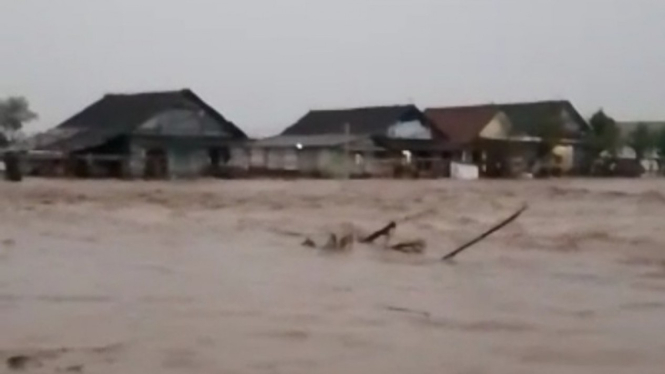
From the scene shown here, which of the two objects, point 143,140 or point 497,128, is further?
point 497,128

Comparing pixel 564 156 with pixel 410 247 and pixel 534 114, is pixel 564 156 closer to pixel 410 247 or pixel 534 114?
pixel 534 114

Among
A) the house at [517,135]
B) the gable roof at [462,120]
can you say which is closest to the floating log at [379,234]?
the house at [517,135]

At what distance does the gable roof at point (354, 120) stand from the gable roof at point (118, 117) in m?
Result: 4.42

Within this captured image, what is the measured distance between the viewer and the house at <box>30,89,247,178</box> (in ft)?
91.3

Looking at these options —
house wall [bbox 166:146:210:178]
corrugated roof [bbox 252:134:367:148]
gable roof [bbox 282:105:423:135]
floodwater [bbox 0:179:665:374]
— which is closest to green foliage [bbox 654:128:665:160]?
gable roof [bbox 282:105:423:135]

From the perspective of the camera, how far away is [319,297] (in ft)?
20.9

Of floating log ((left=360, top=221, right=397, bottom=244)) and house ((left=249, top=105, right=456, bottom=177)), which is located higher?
house ((left=249, top=105, right=456, bottom=177))

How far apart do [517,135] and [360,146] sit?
18.4ft

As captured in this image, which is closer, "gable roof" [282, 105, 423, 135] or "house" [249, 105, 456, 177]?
"house" [249, 105, 456, 177]

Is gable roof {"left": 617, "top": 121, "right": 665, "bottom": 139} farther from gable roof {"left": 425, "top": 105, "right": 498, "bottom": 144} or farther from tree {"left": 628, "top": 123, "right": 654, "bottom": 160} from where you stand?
gable roof {"left": 425, "top": 105, "right": 498, "bottom": 144}

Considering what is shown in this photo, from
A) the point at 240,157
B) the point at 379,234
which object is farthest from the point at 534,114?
the point at 379,234

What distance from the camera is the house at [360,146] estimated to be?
31938 millimetres

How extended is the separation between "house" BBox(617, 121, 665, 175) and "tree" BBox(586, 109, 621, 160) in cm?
37

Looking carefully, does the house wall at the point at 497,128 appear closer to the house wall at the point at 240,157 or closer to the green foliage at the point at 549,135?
the green foliage at the point at 549,135
